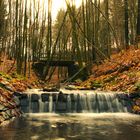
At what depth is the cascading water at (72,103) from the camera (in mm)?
12078

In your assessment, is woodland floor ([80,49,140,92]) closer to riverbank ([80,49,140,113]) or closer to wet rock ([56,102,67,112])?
riverbank ([80,49,140,113])

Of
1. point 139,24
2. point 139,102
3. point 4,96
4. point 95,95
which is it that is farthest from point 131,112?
point 139,24

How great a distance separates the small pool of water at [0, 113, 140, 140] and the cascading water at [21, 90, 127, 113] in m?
0.61

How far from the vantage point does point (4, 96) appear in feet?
→ 35.7

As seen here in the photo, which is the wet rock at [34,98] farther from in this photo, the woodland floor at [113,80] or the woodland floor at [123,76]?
→ the woodland floor at [123,76]

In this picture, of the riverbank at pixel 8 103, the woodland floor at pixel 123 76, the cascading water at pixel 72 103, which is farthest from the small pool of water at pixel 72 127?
the woodland floor at pixel 123 76

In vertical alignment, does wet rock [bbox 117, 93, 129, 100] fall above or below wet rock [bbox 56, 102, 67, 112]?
above

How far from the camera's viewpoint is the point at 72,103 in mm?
12469

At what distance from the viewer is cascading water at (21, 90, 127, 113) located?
12.1m

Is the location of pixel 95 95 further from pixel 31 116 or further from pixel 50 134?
pixel 50 134

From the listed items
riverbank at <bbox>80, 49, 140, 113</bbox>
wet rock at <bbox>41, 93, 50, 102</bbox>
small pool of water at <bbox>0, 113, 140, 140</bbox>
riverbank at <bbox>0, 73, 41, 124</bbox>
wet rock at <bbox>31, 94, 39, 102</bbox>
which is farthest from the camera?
riverbank at <bbox>80, 49, 140, 113</bbox>

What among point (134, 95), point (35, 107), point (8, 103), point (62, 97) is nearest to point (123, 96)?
point (134, 95)

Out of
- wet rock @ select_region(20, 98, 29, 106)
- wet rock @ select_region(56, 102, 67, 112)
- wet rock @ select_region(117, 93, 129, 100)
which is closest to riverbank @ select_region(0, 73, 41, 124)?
wet rock @ select_region(20, 98, 29, 106)

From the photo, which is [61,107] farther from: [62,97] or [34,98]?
[34,98]
